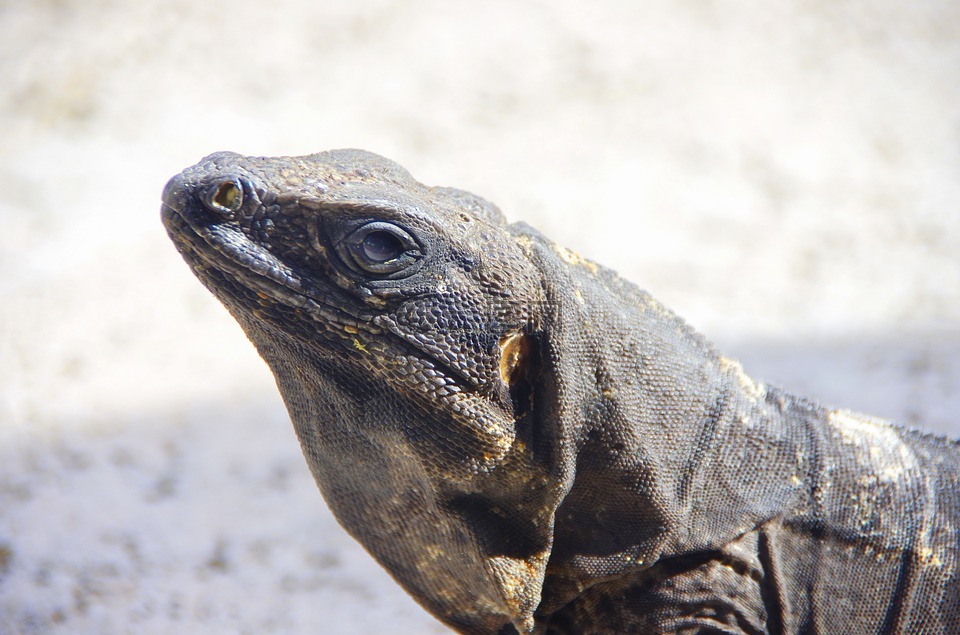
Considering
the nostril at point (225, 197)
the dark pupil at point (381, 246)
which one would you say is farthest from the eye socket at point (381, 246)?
the nostril at point (225, 197)

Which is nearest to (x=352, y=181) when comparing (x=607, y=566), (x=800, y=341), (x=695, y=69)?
(x=607, y=566)

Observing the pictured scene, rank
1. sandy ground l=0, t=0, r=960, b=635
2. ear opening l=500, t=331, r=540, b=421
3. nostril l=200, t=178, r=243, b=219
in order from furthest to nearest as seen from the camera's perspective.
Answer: sandy ground l=0, t=0, r=960, b=635, ear opening l=500, t=331, r=540, b=421, nostril l=200, t=178, r=243, b=219

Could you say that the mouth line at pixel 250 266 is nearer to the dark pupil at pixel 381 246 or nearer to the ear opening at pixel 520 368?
the dark pupil at pixel 381 246

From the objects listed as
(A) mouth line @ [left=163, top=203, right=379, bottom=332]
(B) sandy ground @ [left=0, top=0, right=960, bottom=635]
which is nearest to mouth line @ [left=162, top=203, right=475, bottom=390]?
(A) mouth line @ [left=163, top=203, right=379, bottom=332]

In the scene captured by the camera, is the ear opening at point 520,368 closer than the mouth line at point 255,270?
No

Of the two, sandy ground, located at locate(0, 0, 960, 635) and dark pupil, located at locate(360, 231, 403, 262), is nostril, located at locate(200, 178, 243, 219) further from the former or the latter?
sandy ground, located at locate(0, 0, 960, 635)

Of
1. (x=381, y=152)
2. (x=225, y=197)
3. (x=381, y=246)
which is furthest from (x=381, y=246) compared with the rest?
(x=381, y=152)

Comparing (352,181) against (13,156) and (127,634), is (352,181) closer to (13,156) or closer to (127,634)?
(127,634)

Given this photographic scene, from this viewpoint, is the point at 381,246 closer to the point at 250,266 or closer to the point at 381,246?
the point at 381,246

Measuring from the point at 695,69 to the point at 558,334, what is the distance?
6.31 meters

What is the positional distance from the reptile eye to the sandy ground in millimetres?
2357

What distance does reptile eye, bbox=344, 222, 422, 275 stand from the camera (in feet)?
7.05

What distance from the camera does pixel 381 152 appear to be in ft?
22.9

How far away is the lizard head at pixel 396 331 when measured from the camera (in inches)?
84.8
